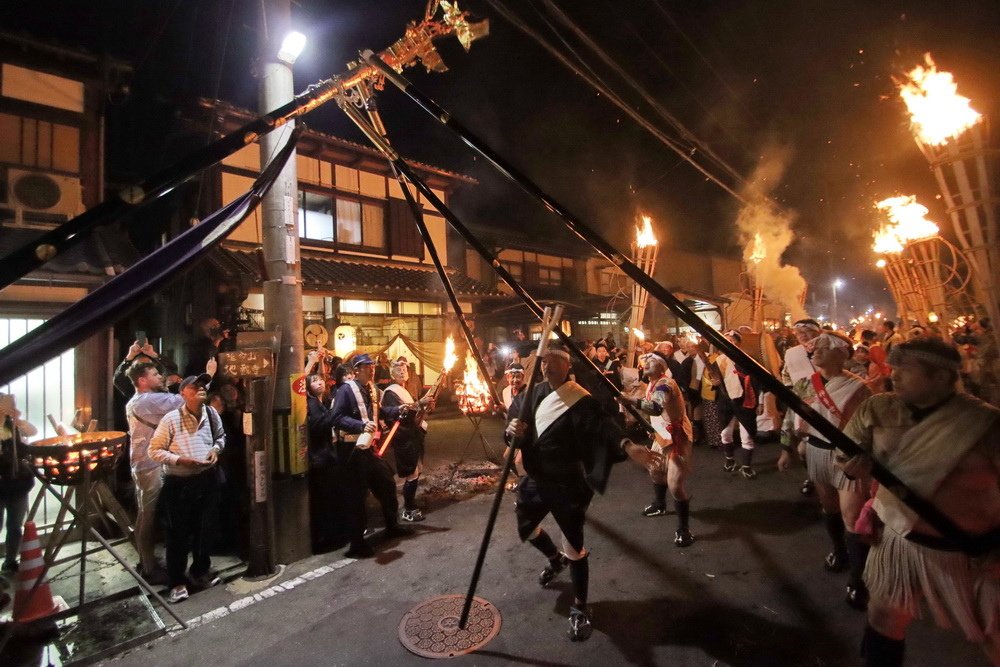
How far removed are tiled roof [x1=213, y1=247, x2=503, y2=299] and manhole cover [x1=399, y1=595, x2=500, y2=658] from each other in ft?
32.2

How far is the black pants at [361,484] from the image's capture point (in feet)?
20.1

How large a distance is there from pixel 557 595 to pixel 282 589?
3.01m

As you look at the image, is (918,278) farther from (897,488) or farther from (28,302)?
(28,302)

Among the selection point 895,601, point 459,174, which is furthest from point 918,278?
point 459,174

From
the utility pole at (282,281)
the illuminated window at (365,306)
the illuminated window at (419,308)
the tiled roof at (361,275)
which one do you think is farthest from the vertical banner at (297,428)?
the illuminated window at (419,308)

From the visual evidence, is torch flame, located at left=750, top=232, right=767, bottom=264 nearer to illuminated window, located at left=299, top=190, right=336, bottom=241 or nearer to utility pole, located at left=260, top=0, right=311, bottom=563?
illuminated window, located at left=299, top=190, right=336, bottom=241

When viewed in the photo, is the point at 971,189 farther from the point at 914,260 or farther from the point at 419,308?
the point at 419,308

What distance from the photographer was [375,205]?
56.4ft

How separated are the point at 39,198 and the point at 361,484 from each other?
731 centimetres

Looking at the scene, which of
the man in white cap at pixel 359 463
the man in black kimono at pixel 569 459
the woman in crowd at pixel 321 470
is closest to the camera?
the man in black kimono at pixel 569 459

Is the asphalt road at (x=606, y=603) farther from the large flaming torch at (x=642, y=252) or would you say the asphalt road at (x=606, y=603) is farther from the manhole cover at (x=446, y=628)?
the large flaming torch at (x=642, y=252)

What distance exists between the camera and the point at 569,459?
14.8 feet

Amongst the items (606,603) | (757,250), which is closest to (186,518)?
(606,603)

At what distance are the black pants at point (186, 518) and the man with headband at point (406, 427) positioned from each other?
2375mm
